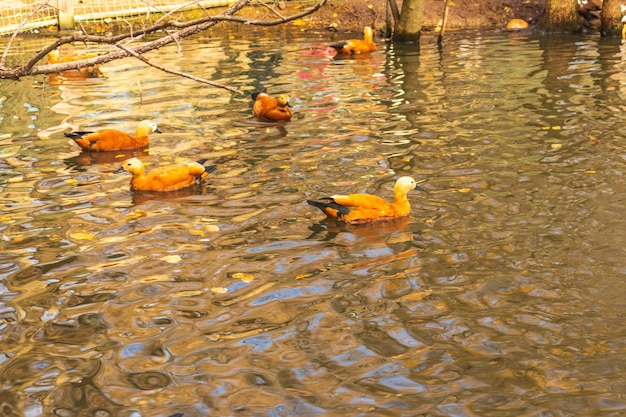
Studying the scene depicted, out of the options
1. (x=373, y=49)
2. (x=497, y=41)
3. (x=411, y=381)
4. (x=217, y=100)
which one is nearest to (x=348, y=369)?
(x=411, y=381)

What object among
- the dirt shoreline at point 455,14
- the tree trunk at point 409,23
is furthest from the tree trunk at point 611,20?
the tree trunk at point 409,23

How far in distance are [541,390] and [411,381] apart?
0.71m

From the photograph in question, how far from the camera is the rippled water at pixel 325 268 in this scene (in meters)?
5.11

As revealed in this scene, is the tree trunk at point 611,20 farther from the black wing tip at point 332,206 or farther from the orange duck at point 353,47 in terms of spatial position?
the black wing tip at point 332,206

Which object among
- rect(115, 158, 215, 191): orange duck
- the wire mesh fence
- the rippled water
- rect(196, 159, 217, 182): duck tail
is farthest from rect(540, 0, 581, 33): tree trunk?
rect(115, 158, 215, 191): orange duck

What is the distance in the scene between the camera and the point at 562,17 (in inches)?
839

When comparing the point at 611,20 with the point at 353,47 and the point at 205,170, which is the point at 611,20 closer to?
the point at 353,47

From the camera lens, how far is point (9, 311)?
6305 mm

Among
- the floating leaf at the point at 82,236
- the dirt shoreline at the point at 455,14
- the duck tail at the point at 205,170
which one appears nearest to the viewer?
the floating leaf at the point at 82,236

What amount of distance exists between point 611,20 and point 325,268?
15.3 metres

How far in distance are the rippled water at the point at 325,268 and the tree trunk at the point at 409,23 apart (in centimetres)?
730

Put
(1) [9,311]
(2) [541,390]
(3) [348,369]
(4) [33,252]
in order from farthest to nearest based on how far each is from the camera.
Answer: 1. (4) [33,252]
2. (1) [9,311]
3. (3) [348,369]
4. (2) [541,390]

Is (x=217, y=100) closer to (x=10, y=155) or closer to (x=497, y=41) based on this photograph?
(x=10, y=155)

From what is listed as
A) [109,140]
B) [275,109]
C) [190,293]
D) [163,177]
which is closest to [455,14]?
[275,109]
